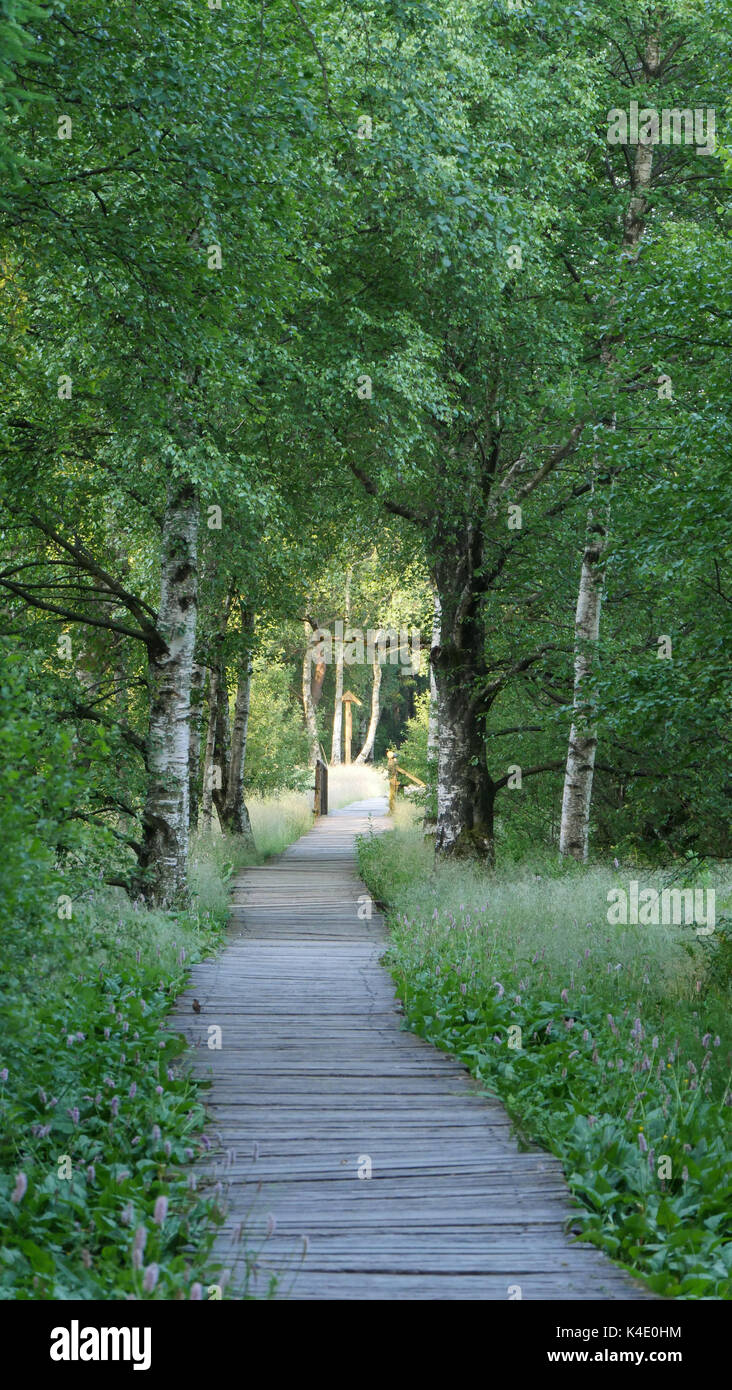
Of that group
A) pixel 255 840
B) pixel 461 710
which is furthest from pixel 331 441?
pixel 255 840

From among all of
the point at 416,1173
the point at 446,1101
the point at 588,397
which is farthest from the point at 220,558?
the point at 416,1173

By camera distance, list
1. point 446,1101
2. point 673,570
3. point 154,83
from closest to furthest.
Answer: point 446,1101 < point 154,83 < point 673,570

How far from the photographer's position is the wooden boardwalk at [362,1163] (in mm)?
4531

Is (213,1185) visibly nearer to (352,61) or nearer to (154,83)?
(154,83)

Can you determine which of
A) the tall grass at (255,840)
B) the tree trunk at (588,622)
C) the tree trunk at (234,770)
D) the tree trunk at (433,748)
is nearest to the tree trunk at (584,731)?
the tree trunk at (588,622)

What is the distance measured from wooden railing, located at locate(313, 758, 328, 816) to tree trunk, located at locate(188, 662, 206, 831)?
11406 mm

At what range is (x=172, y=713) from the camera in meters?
12.4

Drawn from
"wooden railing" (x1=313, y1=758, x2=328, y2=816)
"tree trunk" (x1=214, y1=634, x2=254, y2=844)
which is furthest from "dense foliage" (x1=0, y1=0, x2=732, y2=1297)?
"wooden railing" (x1=313, y1=758, x2=328, y2=816)

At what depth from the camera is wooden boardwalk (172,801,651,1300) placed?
14.9ft

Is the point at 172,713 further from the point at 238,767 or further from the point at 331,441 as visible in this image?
the point at 238,767

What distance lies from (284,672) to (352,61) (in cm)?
2697

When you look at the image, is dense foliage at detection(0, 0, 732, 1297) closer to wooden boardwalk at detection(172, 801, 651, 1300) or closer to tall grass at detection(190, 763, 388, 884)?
wooden boardwalk at detection(172, 801, 651, 1300)

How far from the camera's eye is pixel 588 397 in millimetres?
11164

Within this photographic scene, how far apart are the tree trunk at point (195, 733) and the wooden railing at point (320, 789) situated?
37.4 feet
